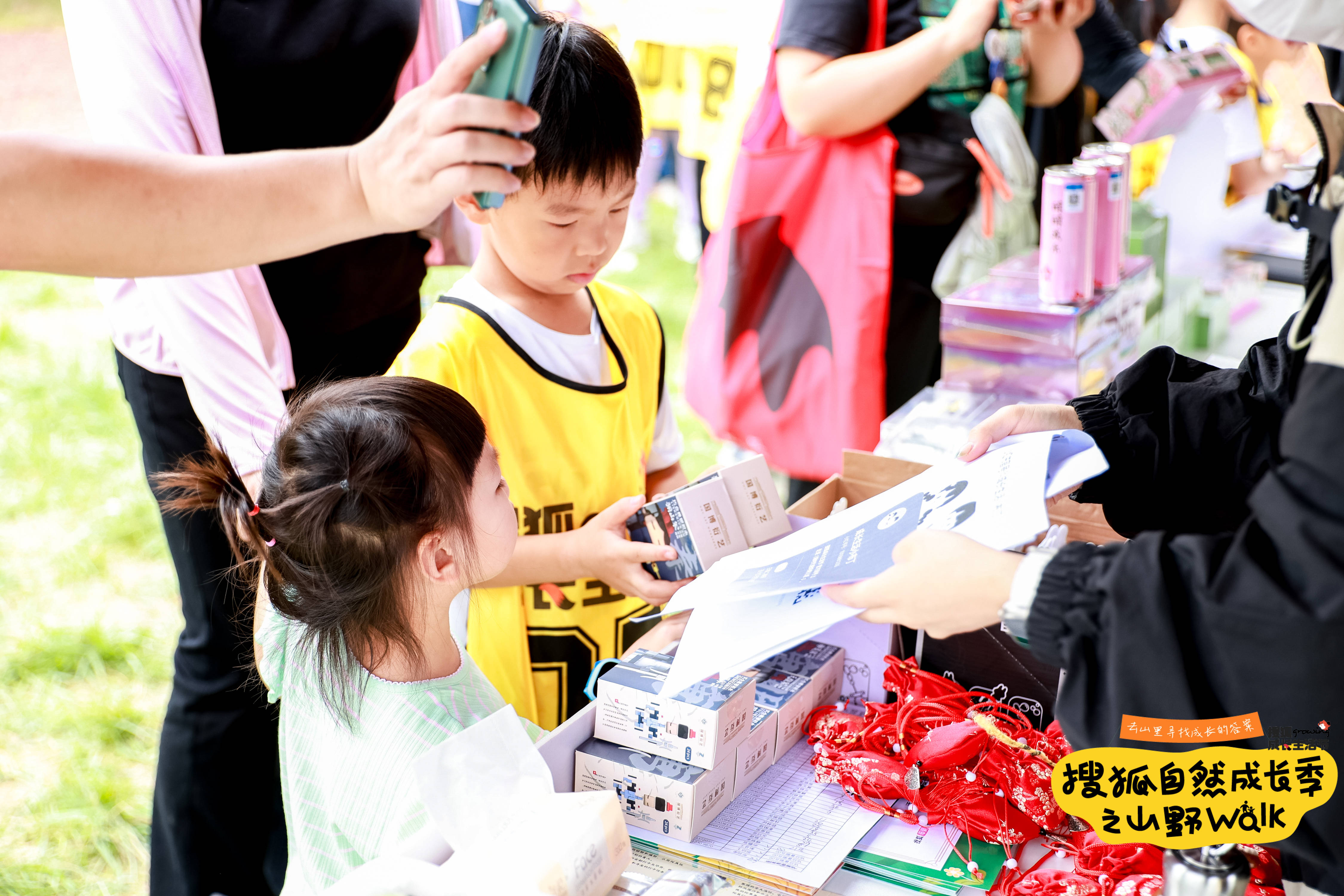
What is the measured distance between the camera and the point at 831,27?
194cm

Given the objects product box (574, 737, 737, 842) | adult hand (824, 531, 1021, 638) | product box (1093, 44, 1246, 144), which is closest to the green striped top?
product box (574, 737, 737, 842)

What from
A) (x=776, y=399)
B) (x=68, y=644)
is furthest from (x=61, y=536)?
(x=776, y=399)

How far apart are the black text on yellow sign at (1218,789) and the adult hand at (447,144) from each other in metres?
0.65

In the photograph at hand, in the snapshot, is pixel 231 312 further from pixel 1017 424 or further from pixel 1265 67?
pixel 1265 67

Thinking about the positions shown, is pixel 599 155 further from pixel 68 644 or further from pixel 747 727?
pixel 68 644

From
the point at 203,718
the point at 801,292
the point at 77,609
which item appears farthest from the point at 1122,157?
the point at 77,609

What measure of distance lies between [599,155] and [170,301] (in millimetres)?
561

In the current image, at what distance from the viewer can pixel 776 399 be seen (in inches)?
90.5

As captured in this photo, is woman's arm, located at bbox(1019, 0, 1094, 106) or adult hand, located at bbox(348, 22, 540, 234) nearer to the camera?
adult hand, located at bbox(348, 22, 540, 234)

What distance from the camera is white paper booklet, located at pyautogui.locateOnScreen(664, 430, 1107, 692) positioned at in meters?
0.91

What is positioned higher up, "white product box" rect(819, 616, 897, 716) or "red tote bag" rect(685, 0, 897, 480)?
"red tote bag" rect(685, 0, 897, 480)

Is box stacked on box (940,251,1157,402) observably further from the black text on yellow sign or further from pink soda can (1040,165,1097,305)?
the black text on yellow sign

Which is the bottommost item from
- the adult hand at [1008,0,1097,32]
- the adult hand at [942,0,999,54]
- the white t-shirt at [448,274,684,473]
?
the white t-shirt at [448,274,684,473]

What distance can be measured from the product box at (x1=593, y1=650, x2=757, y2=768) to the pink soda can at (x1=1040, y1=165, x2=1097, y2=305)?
114 centimetres
